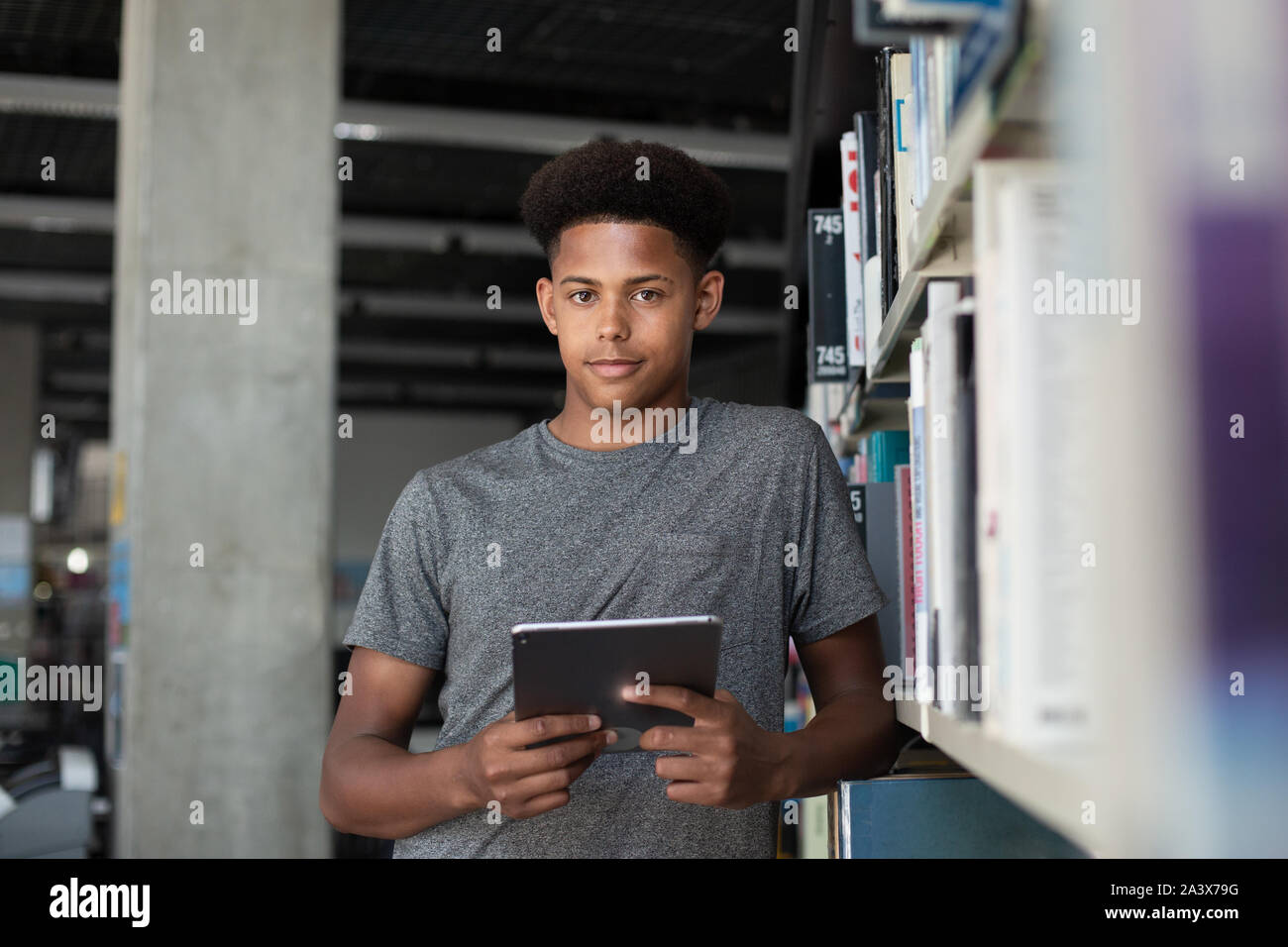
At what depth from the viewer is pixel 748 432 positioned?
161cm

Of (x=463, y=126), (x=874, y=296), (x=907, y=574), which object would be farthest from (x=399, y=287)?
(x=907, y=574)

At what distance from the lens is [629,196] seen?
5.34 feet

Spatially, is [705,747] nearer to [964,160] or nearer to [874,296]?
[964,160]

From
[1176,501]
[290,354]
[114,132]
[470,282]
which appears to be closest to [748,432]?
[1176,501]

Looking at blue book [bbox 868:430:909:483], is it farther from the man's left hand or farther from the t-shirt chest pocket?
the man's left hand

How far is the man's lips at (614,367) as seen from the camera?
1570 mm

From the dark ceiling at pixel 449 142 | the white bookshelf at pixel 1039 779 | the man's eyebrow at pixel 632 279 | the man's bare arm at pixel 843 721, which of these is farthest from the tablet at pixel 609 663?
the dark ceiling at pixel 449 142

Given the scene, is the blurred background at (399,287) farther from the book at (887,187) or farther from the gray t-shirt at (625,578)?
the gray t-shirt at (625,578)

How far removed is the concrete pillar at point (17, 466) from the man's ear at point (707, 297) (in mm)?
13061

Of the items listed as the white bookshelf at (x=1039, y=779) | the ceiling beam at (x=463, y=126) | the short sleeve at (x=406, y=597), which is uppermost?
the ceiling beam at (x=463, y=126)

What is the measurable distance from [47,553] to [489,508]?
706 inches

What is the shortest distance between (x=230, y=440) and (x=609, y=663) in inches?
118

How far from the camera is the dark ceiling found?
6.55 meters
